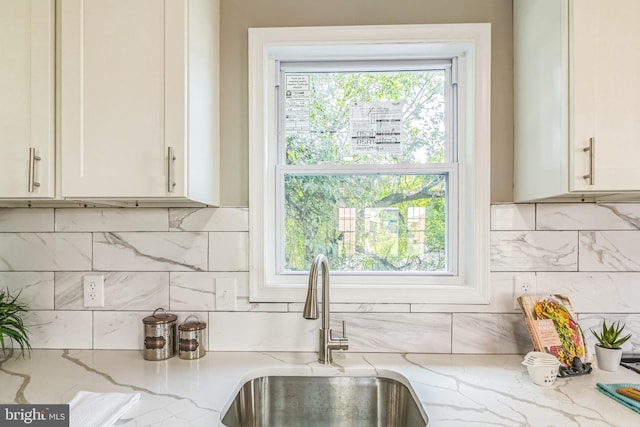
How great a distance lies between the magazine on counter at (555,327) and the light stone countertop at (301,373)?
0.08 meters

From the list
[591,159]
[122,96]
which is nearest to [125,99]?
[122,96]

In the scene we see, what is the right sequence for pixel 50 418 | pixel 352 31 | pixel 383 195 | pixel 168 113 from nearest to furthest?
1. pixel 50 418
2. pixel 168 113
3. pixel 352 31
4. pixel 383 195

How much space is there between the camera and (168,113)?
116cm

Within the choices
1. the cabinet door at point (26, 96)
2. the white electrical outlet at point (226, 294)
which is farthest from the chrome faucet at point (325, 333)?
the cabinet door at point (26, 96)

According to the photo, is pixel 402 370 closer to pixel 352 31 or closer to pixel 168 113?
pixel 168 113

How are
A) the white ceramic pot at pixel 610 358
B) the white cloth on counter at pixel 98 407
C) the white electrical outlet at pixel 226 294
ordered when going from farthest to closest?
the white electrical outlet at pixel 226 294, the white ceramic pot at pixel 610 358, the white cloth on counter at pixel 98 407

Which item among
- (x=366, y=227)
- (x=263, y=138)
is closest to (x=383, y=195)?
(x=366, y=227)

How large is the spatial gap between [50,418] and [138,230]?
70 centimetres

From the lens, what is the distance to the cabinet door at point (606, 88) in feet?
3.64

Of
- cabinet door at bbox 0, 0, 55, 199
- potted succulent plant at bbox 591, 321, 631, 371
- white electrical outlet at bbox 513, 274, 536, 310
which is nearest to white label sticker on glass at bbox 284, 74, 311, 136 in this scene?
cabinet door at bbox 0, 0, 55, 199

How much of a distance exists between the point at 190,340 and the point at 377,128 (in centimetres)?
113

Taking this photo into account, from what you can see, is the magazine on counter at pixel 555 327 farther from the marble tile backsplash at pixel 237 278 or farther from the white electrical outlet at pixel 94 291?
the white electrical outlet at pixel 94 291

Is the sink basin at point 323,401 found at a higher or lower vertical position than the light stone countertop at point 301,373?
lower

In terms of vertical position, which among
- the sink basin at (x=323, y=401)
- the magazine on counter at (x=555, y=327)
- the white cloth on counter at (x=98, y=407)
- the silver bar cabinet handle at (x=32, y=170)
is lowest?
the sink basin at (x=323, y=401)
